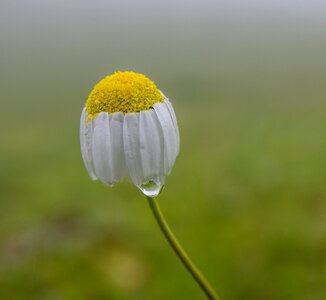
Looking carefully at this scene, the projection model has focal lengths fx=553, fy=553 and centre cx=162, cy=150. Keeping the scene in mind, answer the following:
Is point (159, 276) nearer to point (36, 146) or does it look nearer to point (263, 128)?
point (263, 128)

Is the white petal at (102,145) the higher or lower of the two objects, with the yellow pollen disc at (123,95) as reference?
lower

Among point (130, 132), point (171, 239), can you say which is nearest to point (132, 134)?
point (130, 132)

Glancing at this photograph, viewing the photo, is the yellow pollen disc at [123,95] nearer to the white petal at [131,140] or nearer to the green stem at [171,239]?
the white petal at [131,140]

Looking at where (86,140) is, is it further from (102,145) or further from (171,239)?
(171,239)

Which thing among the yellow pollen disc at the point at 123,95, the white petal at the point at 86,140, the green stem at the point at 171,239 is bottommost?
the green stem at the point at 171,239

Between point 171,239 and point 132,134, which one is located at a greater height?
point 132,134

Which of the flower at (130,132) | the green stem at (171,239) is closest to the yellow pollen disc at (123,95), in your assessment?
the flower at (130,132)
